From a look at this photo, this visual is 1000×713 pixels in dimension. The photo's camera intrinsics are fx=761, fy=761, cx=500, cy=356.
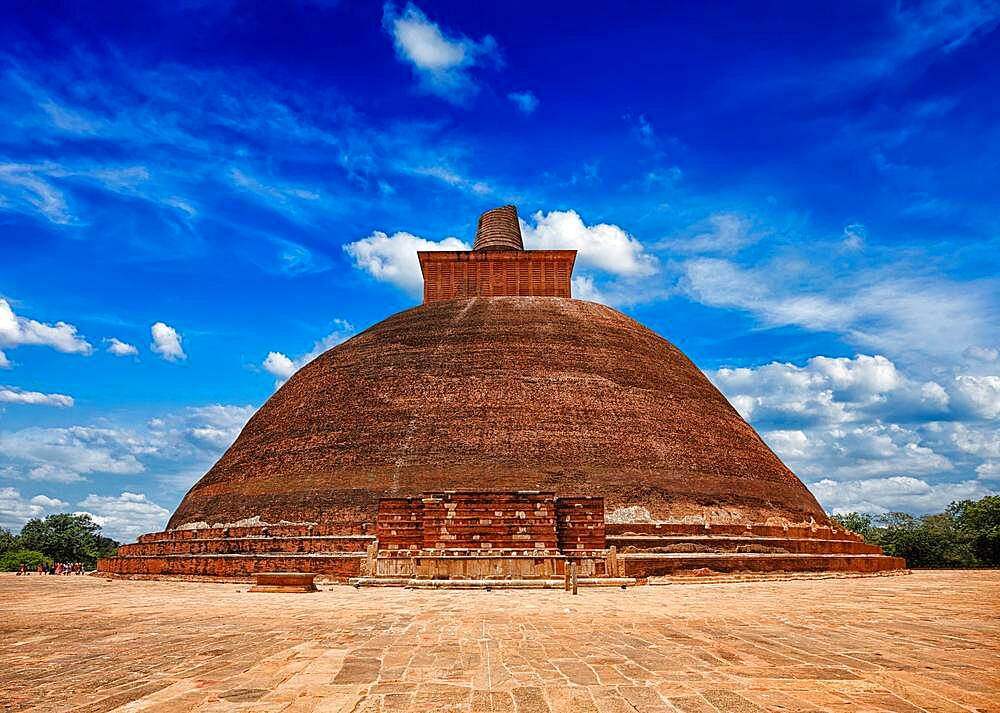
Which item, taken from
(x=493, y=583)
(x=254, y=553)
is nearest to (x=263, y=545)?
(x=254, y=553)

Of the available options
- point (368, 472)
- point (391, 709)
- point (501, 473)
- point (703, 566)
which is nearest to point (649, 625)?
point (391, 709)

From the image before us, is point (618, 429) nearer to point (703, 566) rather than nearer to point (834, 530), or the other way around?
point (703, 566)

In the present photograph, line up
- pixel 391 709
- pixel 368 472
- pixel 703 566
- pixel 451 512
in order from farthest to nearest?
pixel 368 472
pixel 703 566
pixel 451 512
pixel 391 709

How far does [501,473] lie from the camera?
19.3 meters

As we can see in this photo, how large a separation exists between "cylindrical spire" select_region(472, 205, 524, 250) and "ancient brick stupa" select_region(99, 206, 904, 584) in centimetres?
519

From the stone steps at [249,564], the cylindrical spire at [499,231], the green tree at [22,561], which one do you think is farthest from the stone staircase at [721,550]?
the green tree at [22,561]

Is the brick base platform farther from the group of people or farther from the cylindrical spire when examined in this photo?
the cylindrical spire

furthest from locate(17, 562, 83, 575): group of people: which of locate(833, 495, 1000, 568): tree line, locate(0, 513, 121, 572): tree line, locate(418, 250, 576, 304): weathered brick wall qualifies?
locate(833, 495, 1000, 568): tree line

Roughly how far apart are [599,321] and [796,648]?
2119cm

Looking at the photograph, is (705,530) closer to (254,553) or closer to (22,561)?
(254,553)

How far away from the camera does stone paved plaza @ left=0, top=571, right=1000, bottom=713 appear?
3.74 meters

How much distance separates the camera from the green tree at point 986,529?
3222 cm

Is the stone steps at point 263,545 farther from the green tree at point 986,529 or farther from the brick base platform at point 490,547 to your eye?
the green tree at point 986,529

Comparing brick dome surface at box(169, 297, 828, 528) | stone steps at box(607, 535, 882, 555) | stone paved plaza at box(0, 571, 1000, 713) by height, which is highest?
brick dome surface at box(169, 297, 828, 528)
